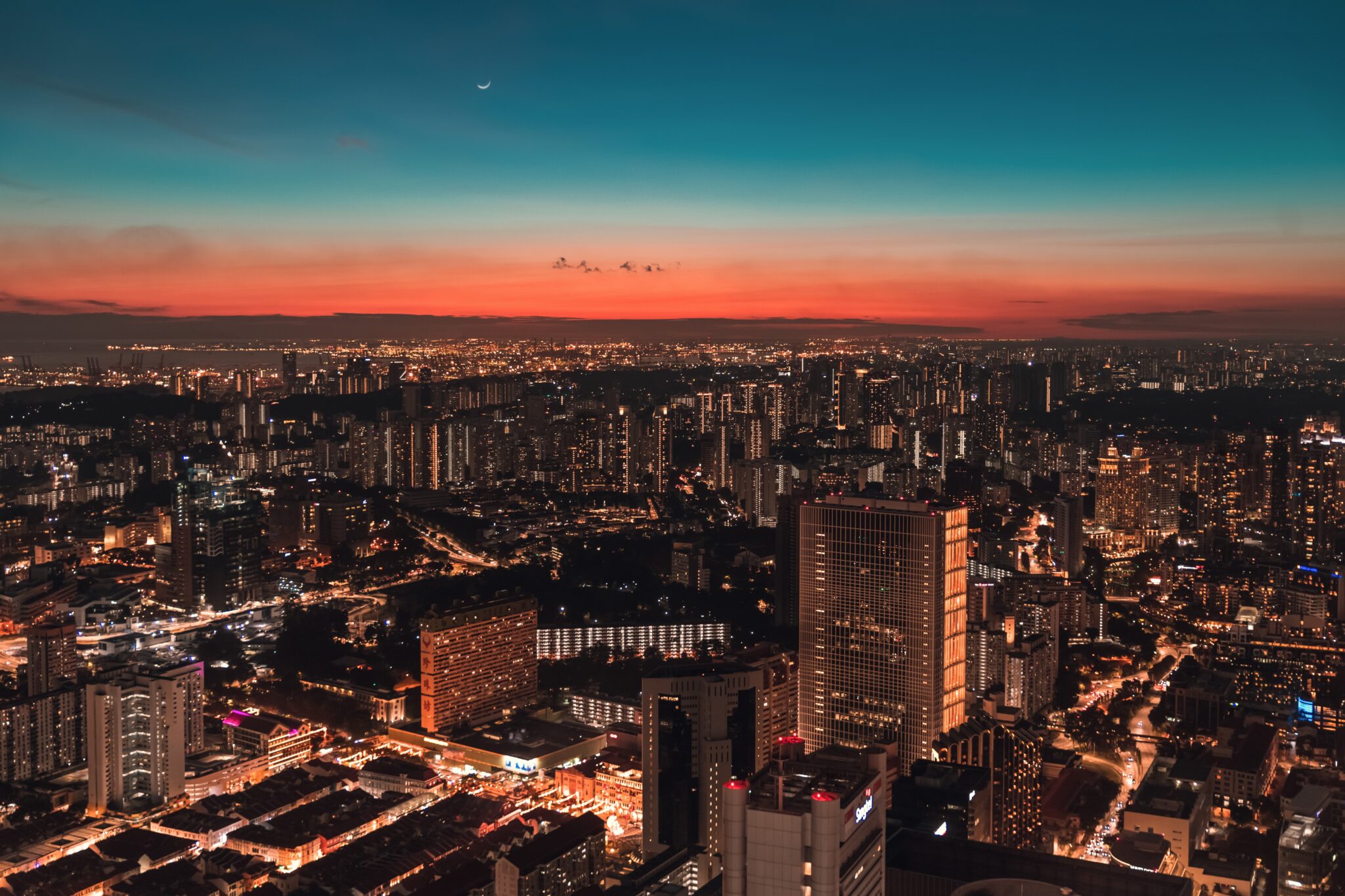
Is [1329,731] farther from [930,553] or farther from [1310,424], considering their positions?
[1310,424]

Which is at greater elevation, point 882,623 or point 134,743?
point 882,623

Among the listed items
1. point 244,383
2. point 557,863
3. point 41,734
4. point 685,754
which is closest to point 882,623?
point 685,754

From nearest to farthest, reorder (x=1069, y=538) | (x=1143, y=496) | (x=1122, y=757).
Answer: (x=1122, y=757)
(x=1069, y=538)
(x=1143, y=496)

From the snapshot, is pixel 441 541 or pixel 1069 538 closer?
pixel 1069 538

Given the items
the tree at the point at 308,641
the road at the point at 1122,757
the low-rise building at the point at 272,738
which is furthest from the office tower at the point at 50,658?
the road at the point at 1122,757

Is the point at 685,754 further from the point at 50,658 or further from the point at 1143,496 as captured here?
the point at 1143,496

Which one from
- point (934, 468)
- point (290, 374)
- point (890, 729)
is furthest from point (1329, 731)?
point (290, 374)
